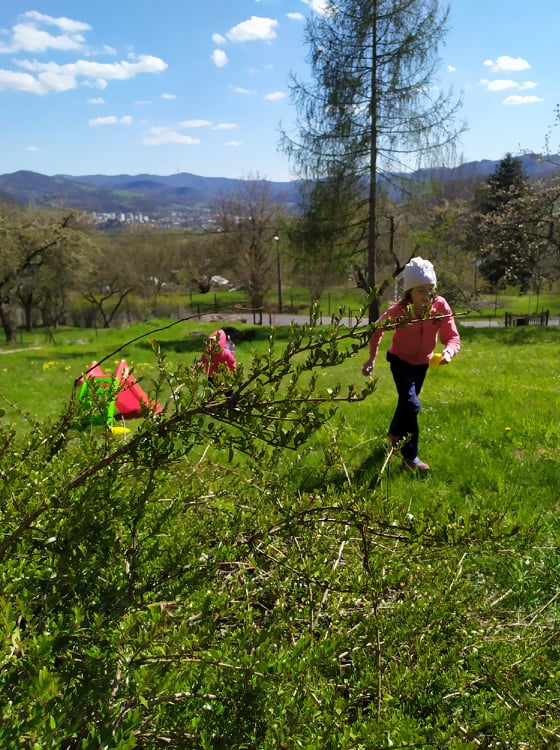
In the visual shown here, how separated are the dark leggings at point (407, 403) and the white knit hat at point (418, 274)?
0.86 m

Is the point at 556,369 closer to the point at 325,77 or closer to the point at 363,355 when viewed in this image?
the point at 363,355

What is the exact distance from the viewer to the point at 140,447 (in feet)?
4.05

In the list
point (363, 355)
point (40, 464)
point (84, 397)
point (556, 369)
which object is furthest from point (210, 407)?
point (363, 355)

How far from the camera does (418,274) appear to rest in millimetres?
4090

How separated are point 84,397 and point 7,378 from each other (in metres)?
14.6

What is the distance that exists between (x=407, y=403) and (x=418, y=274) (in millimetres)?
1165

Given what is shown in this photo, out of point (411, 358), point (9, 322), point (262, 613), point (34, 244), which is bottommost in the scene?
point (9, 322)

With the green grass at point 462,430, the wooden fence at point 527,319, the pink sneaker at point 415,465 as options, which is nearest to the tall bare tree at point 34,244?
the green grass at point 462,430

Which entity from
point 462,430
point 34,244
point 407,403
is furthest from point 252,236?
point 407,403

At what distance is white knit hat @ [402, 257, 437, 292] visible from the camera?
160 inches

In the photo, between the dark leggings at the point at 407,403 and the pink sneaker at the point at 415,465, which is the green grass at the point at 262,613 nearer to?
the pink sneaker at the point at 415,465

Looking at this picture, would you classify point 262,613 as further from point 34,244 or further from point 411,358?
point 34,244

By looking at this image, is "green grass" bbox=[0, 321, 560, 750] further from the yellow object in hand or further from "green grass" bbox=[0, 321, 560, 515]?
the yellow object in hand

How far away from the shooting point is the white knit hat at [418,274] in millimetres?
4070
